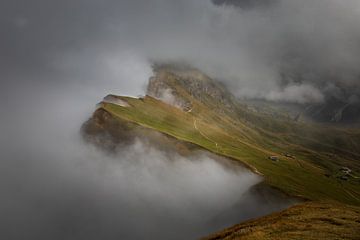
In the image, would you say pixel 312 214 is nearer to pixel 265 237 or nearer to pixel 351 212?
pixel 351 212

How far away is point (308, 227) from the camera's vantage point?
2020 inches

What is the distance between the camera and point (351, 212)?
61.9 meters

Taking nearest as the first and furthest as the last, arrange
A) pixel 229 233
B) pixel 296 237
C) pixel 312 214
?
1. pixel 296 237
2. pixel 229 233
3. pixel 312 214

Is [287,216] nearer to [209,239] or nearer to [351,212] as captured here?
[351,212]

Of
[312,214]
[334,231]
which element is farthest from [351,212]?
[334,231]

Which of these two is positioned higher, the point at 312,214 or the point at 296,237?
the point at 312,214

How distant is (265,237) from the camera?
47.9 meters

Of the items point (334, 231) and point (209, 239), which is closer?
point (334, 231)

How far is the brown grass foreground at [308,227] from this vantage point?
153 feet

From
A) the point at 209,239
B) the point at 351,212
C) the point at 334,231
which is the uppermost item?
the point at 351,212

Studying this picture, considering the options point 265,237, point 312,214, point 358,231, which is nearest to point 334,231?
point 358,231

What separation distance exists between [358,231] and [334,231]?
10.4 feet

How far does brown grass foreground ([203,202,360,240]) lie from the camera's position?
46562 millimetres

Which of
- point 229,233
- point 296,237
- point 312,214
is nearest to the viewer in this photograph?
point 296,237
